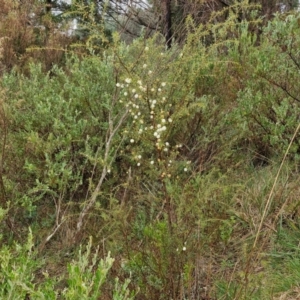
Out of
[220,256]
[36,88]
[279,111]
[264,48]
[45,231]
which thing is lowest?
[45,231]

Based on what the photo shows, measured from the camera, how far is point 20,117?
11.1 ft

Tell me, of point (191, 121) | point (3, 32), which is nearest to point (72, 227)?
point (191, 121)

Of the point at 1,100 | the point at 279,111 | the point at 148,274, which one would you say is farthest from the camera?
the point at 279,111

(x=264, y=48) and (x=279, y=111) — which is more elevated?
(x=264, y=48)

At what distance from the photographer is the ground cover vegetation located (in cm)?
224

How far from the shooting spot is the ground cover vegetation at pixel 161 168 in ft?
7.35

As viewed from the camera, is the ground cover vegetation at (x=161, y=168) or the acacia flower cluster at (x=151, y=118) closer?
the ground cover vegetation at (x=161, y=168)

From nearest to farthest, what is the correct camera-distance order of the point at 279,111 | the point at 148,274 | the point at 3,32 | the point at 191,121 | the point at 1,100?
the point at 148,274, the point at 1,100, the point at 279,111, the point at 191,121, the point at 3,32

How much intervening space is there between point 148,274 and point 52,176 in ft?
3.69

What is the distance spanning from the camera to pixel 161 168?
8.10ft

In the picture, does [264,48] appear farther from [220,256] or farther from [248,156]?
[220,256]

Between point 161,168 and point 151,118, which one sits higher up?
point 151,118

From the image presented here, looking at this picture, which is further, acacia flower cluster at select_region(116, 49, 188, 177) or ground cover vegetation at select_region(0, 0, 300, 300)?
acacia flower cluster at select_region(116, 49, 188, 177)

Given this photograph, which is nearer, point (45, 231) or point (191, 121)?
point (45, 231)
